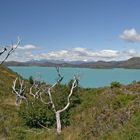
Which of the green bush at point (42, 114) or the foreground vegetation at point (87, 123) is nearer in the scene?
the foreground vegetation at point (87, 123)

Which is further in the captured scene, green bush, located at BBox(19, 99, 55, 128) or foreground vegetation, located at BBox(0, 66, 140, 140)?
green bush, located at BBox(19, 99, 55, 128)

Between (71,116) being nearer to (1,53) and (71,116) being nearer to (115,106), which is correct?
Answer: (115,106)

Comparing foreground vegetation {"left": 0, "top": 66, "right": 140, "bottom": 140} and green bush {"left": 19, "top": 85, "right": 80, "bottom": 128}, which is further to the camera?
green bush {"left": 19, "top": 85, "right": 80, "bottom": 128}

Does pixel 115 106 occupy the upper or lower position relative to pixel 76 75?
lower

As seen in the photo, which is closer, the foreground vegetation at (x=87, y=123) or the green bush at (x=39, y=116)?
the foreground vegetation at (x=87, y=123)

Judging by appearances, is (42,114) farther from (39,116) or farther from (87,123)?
(87,123)

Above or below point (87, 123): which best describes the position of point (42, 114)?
below

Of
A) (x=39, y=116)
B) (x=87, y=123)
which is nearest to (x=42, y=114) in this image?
(x=39, y=116)

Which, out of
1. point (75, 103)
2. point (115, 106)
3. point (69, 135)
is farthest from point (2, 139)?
point (75, 103)

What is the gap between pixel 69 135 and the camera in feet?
64.5

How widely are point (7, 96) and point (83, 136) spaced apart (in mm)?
36306

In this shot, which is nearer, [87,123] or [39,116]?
[87,123]

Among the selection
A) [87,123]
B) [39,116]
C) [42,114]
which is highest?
[87,123]

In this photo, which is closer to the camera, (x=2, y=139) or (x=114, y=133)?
(x=114, y=133)
